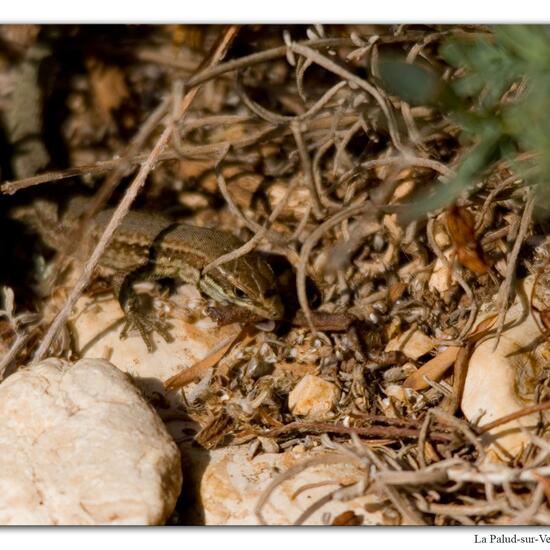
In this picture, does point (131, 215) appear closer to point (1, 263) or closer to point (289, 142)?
point (1, 263)

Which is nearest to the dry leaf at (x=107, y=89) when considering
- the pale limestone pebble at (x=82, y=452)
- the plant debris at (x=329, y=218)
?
the plant debris at (x=329, y=218)

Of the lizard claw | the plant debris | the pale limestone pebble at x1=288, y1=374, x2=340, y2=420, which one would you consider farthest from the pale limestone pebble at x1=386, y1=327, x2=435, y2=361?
the lizard claw

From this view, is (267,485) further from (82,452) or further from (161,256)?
(161,256)

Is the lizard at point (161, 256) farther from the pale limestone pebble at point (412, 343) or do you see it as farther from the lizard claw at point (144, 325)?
the pale limestone pebble at point (412, 343)

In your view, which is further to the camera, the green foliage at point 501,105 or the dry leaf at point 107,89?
the dry leaf at point 107,89

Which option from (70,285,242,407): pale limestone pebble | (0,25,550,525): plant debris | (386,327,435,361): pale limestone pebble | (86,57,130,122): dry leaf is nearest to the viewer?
(0,25,550,525): plant debris

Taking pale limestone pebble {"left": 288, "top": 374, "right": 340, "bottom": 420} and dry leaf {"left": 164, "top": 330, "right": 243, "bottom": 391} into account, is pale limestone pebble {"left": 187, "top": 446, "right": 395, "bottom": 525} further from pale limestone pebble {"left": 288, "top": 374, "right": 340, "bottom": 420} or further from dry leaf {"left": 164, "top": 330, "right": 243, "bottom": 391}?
dry leaf {"left": 164, "top": 330, "right": 243, "bottom": 391}

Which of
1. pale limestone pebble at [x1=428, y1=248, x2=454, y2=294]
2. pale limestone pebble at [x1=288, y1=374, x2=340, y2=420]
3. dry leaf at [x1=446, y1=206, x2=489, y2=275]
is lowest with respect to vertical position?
pale limestone pebble at [x1=288, y1=374, x2=340, y2=420]
